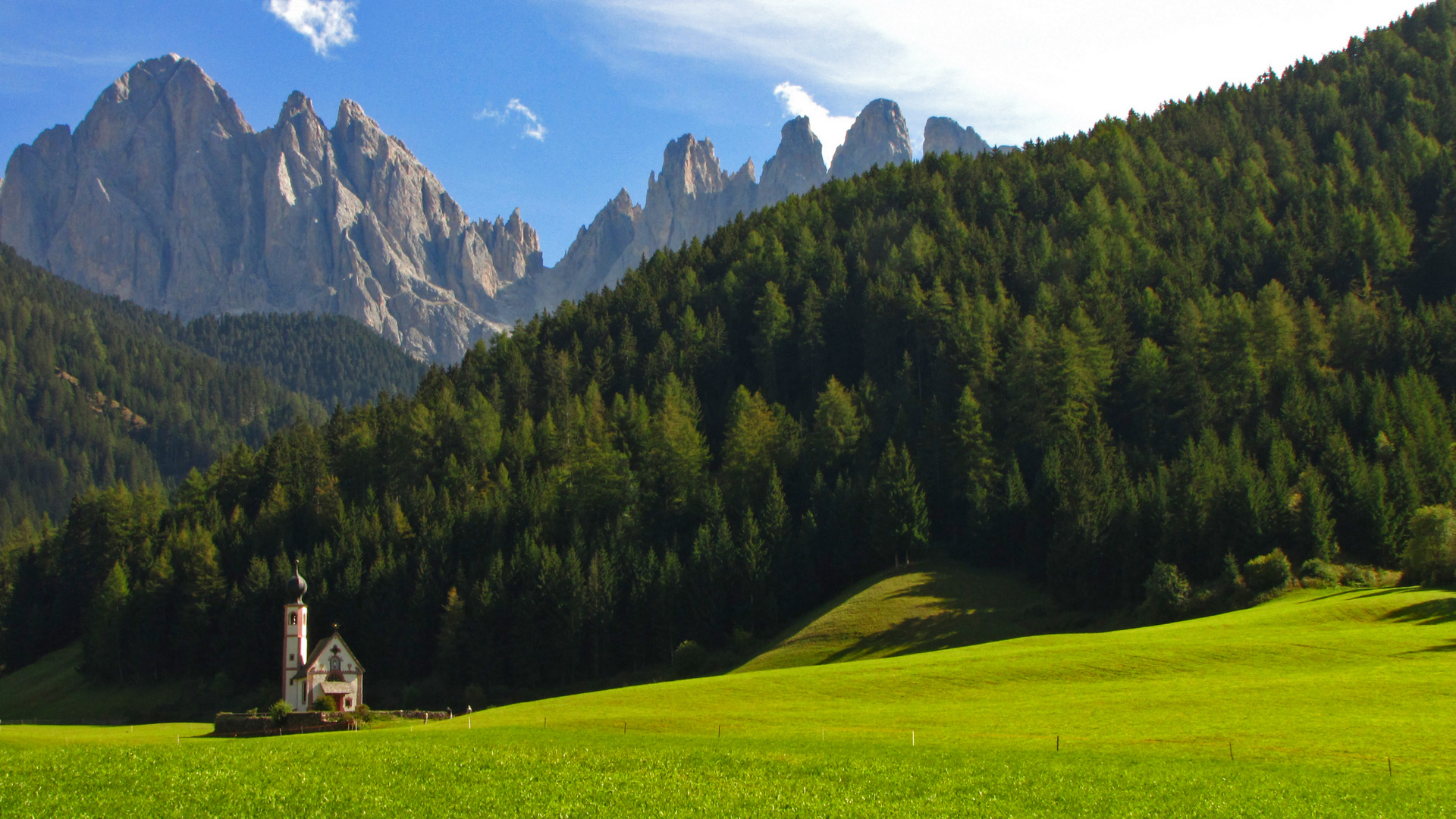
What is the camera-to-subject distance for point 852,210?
15800cm

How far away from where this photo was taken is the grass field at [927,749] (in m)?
24.8

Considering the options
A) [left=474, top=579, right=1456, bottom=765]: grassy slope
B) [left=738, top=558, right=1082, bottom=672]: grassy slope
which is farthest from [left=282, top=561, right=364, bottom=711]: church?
[left=738, top=558, right=1082, bottom=672]: grassy slope

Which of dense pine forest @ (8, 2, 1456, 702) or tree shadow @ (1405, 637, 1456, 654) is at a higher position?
dense pine forest @ (8, 2, 1456, 702)

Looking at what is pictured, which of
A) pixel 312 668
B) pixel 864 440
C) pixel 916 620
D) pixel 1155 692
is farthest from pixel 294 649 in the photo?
pixel 1155 692

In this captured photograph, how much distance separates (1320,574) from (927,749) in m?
51.5

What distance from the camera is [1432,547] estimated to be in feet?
219

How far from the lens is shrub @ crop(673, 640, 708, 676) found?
82.1m

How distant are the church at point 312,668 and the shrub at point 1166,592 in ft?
183

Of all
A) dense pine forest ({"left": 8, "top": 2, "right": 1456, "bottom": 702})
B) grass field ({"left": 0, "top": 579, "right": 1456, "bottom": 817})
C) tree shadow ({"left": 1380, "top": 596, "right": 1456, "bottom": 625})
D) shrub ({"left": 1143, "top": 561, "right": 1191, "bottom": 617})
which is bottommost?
grass field ({"left": 0, "top": 579, "right": 1456, "bottom": 817})

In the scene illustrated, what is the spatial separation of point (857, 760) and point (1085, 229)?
117409 millimetres

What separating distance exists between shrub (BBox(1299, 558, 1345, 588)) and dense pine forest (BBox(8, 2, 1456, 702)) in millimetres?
2411

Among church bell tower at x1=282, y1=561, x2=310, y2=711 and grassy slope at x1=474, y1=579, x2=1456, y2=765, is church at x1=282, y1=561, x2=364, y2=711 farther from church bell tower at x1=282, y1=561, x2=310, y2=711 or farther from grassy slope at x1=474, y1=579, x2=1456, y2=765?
grassy slope at x1=474, y1=579, x2=1456, y2=765

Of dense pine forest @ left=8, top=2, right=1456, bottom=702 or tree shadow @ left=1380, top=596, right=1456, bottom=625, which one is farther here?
dense pine forest @ left=8, top=2, right=1456, bottom=702

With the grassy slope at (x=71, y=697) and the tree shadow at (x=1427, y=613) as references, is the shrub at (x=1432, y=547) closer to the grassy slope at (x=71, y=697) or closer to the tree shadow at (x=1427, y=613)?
the tree shadow at (x=1427, y=613)
